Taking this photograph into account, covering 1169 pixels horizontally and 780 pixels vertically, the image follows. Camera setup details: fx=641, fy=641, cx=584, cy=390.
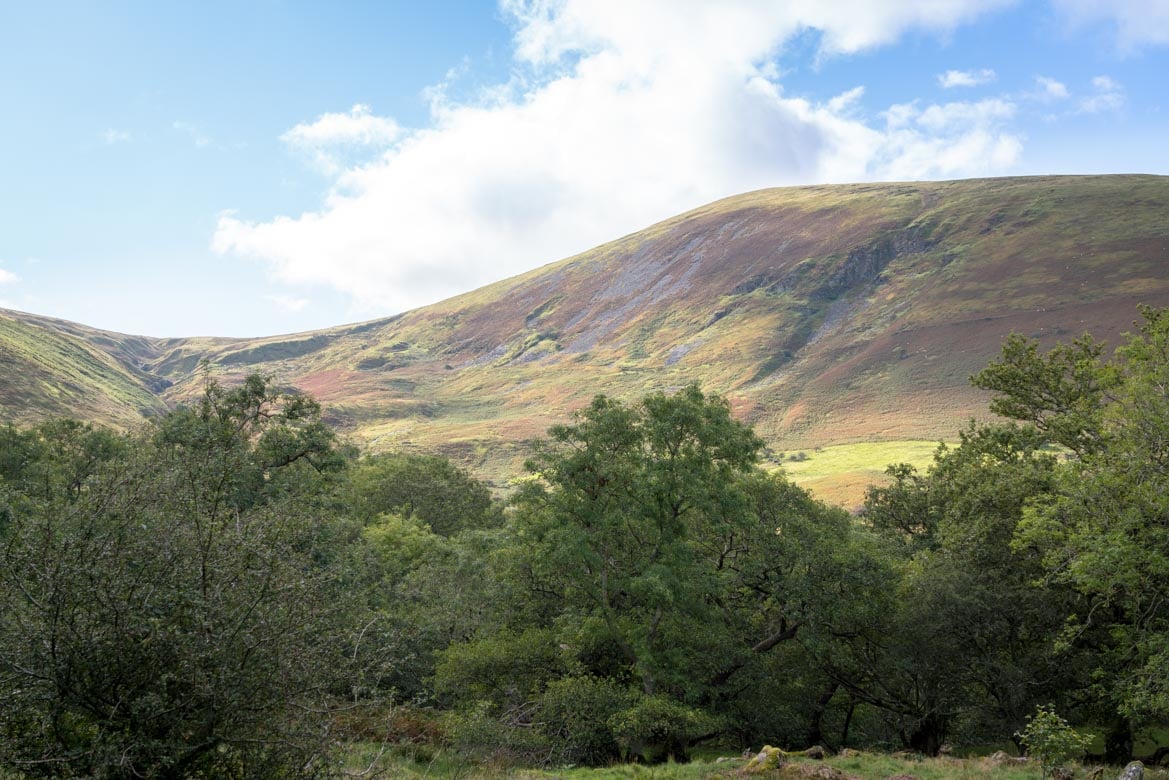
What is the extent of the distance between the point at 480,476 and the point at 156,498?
119m

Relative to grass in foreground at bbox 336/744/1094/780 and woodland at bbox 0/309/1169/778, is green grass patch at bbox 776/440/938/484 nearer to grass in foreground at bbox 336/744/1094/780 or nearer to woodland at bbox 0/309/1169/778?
woodland at bbox 0/309/1169/778

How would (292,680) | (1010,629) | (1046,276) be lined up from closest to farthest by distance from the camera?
1. (292,680)
2. (1010,629)
3. (1046,276)

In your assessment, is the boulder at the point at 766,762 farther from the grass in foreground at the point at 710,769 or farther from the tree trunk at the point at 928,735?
the tree trunk at the point at 928,735

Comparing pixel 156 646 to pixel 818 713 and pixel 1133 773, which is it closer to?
pixel 1133 773

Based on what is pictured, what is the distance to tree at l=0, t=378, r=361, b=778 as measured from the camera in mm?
7355

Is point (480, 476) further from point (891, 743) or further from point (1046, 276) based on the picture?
point (1046, 276)

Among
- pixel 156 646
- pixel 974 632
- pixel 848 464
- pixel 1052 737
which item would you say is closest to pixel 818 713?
pixel 974 632

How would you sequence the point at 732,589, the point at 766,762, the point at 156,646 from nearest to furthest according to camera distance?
the point at 156,646, the point at 766,762, the point at 732,589

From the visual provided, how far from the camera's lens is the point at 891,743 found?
2505 cm

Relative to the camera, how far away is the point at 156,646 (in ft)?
25.5

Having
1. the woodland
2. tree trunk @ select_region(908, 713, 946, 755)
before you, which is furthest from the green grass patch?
tree trunk @ select_region(908, 713, 946, 755)

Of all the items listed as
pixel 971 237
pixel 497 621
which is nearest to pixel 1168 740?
pixel 497 621

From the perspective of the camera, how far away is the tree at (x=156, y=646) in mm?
7355

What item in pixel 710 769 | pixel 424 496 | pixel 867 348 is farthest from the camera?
pixel 867 348
